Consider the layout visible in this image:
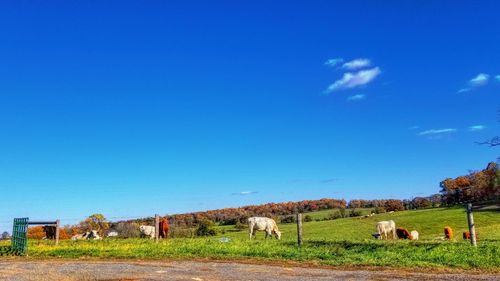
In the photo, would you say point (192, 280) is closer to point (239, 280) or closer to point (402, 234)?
point (239, 280)

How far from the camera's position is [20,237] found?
23531 mm

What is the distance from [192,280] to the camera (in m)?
Result: 13.5

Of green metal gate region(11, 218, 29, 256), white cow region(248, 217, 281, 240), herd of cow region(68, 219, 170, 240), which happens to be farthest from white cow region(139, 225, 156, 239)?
green metal gate region(11, 218, 29, 256)

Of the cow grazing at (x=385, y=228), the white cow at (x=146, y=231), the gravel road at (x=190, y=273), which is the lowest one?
the gravel road at (x=190, y=273)

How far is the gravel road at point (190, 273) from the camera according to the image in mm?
14039

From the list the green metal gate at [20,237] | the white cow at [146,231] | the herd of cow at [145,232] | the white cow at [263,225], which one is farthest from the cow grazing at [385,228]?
the green metal gate at [20,237]

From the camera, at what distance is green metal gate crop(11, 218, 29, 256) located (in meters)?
22.9

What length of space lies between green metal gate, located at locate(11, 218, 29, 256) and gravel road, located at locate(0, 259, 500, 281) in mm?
4952

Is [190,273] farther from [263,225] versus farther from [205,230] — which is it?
[205,230]

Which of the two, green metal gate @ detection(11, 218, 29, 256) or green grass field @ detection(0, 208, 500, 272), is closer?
green grass field @ detection(0, 208, 500, 272)

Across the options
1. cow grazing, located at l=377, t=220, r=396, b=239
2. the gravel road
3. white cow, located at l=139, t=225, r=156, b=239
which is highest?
white cow, located at l=139, t=225, r=156, b=239

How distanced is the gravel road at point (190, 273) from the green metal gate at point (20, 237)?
16.2 feet

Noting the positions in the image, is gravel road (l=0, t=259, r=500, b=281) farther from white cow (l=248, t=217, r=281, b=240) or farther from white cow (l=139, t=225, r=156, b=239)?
white cow (l=139, t=225, r=156, b=239)

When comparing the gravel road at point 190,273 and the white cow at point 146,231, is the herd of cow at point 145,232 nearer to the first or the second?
the white cow at point 146,231
